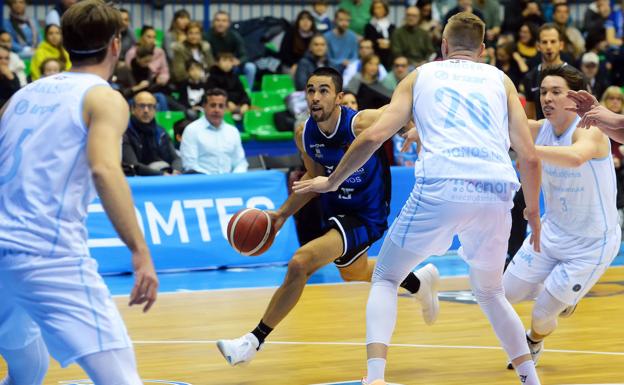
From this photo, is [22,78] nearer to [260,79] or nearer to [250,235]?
[260,79]

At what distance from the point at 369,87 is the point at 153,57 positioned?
9.55 ft

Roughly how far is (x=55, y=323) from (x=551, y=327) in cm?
345

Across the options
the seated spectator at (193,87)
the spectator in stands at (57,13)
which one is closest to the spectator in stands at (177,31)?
the seated spectator at (193,87)

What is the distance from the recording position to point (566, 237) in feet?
21.4

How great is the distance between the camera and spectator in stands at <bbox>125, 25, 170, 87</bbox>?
1450 cm

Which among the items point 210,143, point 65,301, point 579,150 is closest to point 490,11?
point 210,143

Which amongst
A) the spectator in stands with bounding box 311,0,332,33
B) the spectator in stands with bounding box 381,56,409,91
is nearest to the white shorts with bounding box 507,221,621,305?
the spectator in stands with bounding box 381,56,409,91

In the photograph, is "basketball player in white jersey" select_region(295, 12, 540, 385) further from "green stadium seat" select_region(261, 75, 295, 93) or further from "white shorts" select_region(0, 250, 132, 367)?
"green stadium seat" select_region(261, 75, 295, 93)

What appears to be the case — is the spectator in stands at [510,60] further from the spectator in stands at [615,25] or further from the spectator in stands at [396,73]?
the spectator in stands at [615,25]

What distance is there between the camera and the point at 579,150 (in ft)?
20.3

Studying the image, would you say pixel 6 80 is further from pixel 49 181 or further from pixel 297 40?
pixel 49 181

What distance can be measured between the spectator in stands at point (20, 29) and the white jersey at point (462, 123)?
1048 centimetres

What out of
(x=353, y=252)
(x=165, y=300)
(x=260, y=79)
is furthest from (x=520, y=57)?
(x=353, y=252)

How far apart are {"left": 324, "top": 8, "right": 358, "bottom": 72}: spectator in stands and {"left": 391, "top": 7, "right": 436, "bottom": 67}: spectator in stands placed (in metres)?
0.60
